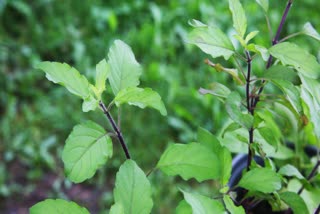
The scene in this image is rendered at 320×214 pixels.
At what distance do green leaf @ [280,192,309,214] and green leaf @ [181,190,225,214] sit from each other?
0.18 metres

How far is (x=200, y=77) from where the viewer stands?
238 cm

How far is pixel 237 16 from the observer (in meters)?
0.81

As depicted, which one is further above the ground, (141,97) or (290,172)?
(141,97)

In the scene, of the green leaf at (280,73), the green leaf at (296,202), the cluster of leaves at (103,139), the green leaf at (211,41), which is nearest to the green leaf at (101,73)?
the cluster of leaves at (103,139)

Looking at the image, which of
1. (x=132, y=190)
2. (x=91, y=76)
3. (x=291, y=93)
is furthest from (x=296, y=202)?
(x=91, y=76)

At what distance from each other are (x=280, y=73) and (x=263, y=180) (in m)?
0.17

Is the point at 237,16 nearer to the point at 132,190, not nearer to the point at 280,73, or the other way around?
the point at 280,73

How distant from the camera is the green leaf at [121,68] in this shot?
31.3 inches

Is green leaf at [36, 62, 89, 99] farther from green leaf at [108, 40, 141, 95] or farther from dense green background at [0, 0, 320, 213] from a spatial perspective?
dense green background at [0, 0, 320, 213]

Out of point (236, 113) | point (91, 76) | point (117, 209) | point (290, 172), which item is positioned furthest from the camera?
point (91, 76)

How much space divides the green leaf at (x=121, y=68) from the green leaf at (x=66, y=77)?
5 cm

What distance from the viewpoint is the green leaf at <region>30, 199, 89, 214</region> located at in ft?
2.23

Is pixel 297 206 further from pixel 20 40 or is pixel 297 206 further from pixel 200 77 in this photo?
pixel 20 40

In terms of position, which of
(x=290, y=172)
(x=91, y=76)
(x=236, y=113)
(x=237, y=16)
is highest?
(x=237, y=16)
